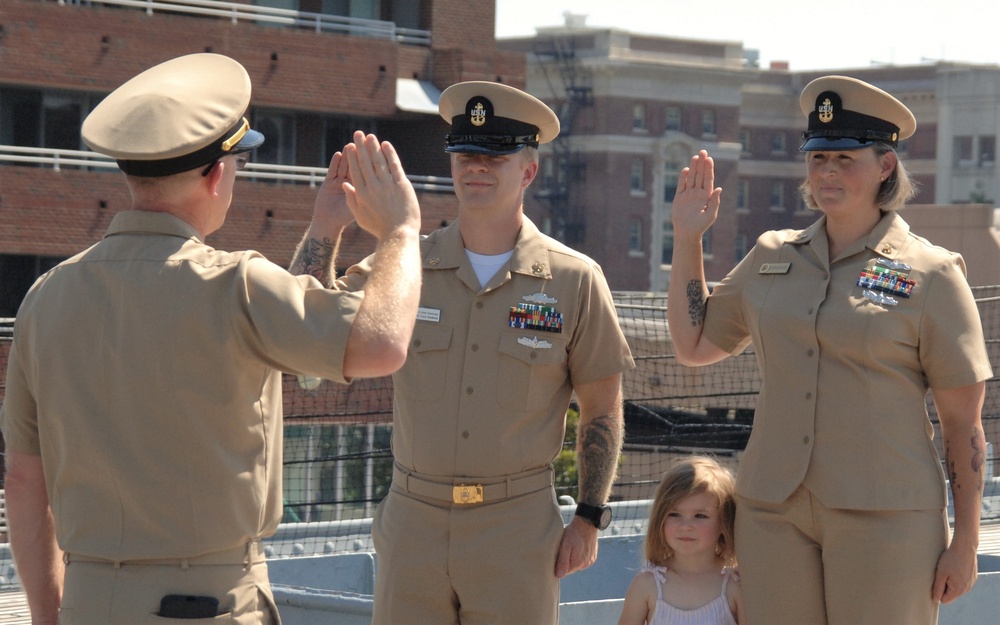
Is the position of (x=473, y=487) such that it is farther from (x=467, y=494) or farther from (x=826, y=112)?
(x=826, y=112)

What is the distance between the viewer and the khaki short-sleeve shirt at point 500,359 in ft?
14.5

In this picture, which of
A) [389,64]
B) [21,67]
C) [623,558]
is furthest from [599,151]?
[623,558]

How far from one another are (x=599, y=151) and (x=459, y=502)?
6929 cm

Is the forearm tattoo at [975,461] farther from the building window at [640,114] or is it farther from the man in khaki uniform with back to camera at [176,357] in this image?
the building window at [640,114]

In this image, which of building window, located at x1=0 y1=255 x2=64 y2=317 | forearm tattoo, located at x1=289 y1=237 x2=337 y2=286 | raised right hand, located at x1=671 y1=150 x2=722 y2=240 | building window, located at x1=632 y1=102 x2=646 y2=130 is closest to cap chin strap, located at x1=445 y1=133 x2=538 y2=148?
raised right hand, located at x1=671 y1=150 x2=722 y2=240

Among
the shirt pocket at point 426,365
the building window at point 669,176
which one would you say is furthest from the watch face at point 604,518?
the building window at point 669,176

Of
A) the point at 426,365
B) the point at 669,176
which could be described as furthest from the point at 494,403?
the point at 669,176

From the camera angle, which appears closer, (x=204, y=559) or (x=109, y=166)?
(x=204, y=559)

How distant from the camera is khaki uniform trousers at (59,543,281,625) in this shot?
3.13 meters

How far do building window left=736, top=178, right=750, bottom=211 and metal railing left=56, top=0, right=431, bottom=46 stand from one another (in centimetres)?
5369

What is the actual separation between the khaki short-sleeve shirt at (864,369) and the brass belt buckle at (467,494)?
0.82m

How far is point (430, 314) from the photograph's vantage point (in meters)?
4.54

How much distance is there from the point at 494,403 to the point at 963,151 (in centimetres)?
8244

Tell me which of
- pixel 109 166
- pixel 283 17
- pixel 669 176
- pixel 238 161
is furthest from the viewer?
pixel 669 176
